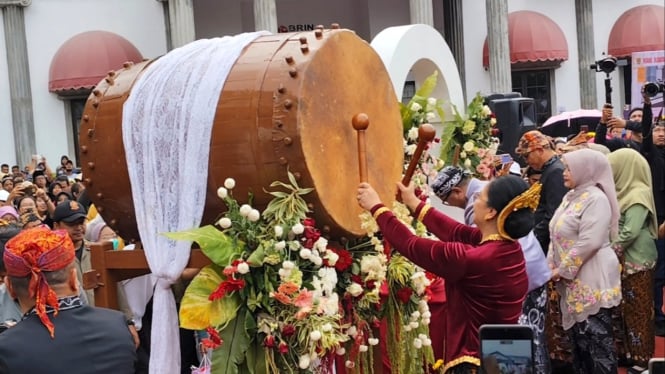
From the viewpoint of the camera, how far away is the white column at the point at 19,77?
23.7m

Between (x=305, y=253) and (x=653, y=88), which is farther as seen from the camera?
(x=653, y=88)

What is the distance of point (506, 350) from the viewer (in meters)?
2.73

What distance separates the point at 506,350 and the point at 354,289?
1627 millimetres

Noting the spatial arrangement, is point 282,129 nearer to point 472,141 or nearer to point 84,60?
point 472,141

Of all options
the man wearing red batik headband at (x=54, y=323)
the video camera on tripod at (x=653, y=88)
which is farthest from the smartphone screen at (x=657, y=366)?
the video camera on tripod at (x=653, y=88)

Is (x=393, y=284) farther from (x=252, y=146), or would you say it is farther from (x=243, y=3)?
(x=243, y=3)

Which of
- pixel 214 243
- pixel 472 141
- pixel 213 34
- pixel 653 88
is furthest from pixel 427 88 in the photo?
pixel 213 34

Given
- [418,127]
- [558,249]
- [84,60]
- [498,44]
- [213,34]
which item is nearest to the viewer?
[418,127]

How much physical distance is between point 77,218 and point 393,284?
2.13m

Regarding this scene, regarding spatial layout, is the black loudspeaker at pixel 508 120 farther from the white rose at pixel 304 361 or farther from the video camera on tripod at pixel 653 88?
the white rose at pixel 304 361

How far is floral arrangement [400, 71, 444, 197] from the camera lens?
5355 millimetres

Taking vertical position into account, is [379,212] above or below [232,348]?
above

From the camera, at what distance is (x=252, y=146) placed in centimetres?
404

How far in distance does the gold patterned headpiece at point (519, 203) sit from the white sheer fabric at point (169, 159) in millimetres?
1314
